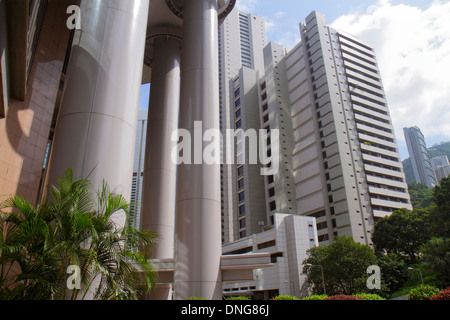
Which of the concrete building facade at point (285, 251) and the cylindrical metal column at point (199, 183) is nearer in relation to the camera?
the cylindrical metal column at point (199, 183)

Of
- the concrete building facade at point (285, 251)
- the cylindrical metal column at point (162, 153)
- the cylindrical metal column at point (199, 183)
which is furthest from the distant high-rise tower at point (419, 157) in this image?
the cylindrical metal column at point (199, 183)

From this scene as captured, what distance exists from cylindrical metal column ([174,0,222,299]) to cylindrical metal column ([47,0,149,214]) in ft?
14.3

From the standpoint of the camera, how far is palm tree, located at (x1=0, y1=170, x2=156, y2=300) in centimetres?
566

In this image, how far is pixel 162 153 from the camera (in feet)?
64.7

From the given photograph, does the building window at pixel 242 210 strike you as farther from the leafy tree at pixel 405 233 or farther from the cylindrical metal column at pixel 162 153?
the cylindrical metal column at pixel 162 153

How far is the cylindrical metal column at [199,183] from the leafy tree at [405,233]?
1818 inches

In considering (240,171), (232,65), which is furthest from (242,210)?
(232,65)

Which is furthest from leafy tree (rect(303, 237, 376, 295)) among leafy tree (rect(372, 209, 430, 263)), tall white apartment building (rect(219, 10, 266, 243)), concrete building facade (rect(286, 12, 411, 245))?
tall white apartment building (rect(219, 10, 266, 243))

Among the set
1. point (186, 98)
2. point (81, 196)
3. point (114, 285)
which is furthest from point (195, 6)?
point (114, 285)

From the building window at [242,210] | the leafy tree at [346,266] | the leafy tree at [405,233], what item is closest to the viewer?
the leafy tree at [346,266]

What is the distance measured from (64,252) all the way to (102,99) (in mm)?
5161

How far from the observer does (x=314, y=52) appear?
2943 inches

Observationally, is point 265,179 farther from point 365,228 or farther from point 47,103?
point 47,103

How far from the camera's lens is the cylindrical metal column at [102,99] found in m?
8.97
